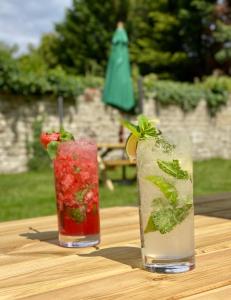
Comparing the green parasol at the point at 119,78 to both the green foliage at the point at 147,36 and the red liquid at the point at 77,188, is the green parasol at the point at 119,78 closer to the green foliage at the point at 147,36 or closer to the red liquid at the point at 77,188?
the red liquid at the point at 77,188

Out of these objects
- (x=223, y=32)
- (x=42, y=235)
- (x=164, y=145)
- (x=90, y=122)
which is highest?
(x=223, y=32)

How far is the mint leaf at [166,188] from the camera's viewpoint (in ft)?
2.89

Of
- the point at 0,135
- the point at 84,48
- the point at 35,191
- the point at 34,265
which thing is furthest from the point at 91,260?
the point at 84,48

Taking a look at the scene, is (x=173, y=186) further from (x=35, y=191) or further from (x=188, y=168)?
(x=35, y=191)

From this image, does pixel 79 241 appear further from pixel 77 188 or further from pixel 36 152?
pixel 36 152

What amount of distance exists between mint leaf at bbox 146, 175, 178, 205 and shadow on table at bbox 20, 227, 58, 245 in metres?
0.37

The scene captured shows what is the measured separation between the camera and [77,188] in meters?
1.14

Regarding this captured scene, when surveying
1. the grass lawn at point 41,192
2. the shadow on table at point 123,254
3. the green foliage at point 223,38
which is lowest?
the grass lawn at point 41,192

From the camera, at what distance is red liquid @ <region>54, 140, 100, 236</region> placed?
44.7 inches

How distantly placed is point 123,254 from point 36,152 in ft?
27.5

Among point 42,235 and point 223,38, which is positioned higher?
point 223,38

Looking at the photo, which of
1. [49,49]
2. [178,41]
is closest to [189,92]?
[178,41]

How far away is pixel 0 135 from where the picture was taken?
8867 mm

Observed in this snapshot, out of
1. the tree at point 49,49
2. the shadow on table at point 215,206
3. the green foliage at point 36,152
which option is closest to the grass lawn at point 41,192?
the green foliage at point 36,152
